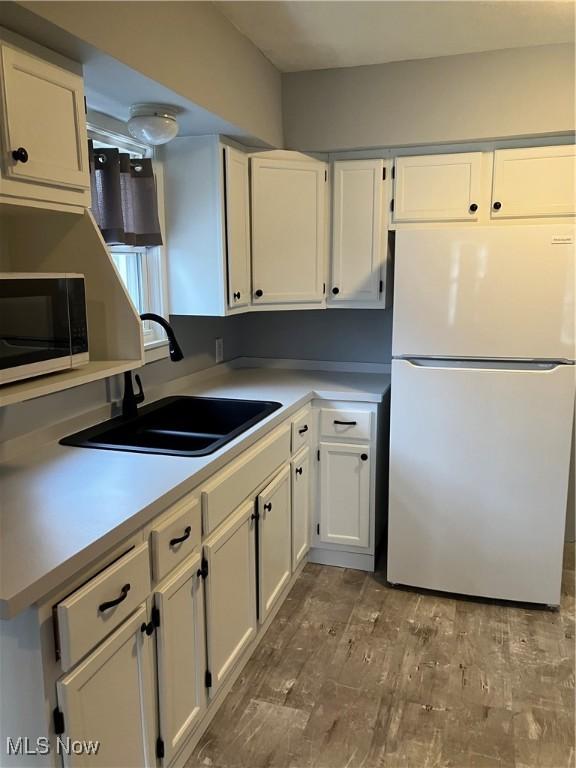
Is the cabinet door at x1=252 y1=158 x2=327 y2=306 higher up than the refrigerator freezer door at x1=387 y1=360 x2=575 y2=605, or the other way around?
the cabinet door at x1=252 y1=158 x2=327 y2=306

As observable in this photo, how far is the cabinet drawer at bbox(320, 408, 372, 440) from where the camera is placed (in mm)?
2871

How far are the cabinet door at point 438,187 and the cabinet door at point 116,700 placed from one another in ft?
7.30

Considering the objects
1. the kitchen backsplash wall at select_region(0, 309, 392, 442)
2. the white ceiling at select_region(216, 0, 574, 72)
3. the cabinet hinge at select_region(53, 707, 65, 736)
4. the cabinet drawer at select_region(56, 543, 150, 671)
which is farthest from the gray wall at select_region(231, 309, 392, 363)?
the cabinet hinge at select_region(53, 707, 65, 736)

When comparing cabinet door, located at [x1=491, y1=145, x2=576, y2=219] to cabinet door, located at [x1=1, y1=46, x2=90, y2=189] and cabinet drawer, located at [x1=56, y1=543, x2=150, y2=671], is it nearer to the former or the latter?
cabinet door, located at [x1=1, y1=46, x2=90, y2=189]

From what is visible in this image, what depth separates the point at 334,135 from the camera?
2.93 metres

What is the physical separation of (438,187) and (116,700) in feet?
8.24

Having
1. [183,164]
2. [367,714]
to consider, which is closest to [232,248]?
[183,164]

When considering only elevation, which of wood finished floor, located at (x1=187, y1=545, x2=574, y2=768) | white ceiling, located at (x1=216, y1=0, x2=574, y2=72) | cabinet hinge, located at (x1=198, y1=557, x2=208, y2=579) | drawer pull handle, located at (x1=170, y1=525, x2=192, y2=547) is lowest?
wood finished floor, located at (x1=187, y1=545, x2=574, y2=768)

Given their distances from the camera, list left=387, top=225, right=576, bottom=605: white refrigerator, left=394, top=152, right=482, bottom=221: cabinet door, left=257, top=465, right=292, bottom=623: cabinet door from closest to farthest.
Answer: left=257, top=465, right=292, bottom=623: cabinet door
left=387, top=225, right=576, bottom=605: white refrigerator
left=394, top=152, right=482, bottom=221: cabinet door

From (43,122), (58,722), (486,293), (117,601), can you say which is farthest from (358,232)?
(58,722)

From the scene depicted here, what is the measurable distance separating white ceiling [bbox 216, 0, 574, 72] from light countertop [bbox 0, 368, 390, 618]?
157cm

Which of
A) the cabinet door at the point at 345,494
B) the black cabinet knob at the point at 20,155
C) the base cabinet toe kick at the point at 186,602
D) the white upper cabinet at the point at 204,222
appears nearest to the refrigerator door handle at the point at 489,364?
the base cabinet toe kick at the point at 186,602

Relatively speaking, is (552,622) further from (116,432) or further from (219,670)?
(116,432)

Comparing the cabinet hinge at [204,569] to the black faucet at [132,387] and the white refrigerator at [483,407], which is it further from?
the white refrigerator at [483,407]
